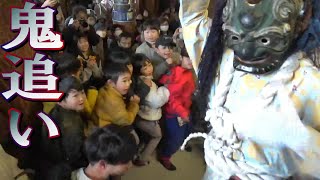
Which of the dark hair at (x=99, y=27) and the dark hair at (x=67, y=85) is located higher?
the dark hair at (x=67, y=85)

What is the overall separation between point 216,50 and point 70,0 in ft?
7.32

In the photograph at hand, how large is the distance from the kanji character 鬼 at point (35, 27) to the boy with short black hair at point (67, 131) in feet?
0.45

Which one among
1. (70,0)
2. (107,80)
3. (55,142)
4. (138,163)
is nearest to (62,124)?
(55,142)

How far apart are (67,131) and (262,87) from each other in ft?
2.32

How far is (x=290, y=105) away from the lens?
0.68 m

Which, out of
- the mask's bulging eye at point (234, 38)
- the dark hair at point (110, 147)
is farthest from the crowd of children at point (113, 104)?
the mask's bulging eye at point (234, 38)

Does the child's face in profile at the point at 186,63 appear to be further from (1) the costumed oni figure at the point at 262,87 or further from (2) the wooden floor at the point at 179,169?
(1) the costumed oni figure at the point at 262,87

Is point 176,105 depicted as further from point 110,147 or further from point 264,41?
point 264,41

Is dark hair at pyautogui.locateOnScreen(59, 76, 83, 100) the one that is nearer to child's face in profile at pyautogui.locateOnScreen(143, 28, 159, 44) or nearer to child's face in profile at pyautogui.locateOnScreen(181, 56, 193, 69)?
child's face in profile at pyautogui.locateOnScreen(181, 56, 193, 69)

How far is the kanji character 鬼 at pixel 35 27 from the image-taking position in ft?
3.90

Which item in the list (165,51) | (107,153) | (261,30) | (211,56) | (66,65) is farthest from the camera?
(165,51)

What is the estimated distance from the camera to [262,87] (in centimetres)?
71

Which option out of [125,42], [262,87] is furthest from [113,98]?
[262,87]

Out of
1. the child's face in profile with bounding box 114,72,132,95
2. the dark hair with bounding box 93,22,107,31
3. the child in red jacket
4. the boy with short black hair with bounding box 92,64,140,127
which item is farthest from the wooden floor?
the dark hair with bounding box 93,22,107,31
